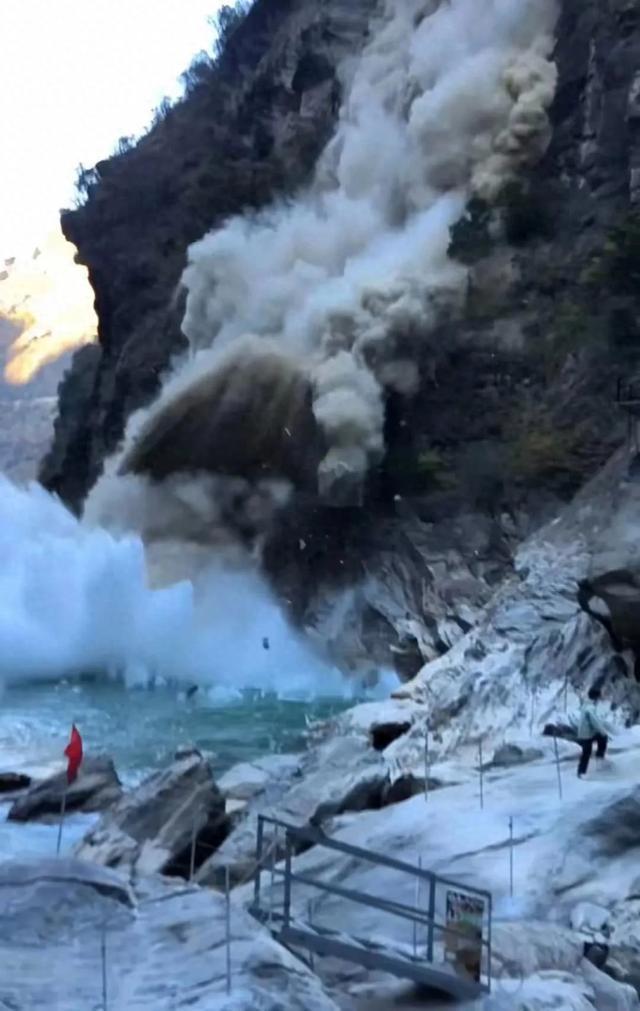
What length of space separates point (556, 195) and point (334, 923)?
3166cm

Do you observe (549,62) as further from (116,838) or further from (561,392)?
(116,838)

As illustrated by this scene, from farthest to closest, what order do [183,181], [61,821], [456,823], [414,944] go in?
1. [183,181]
2. [61,821]
3. [456,823]
4. [414,944]

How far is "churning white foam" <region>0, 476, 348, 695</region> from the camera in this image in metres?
36.6

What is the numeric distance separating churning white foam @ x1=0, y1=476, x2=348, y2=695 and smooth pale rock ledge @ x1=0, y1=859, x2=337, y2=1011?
1069 inches

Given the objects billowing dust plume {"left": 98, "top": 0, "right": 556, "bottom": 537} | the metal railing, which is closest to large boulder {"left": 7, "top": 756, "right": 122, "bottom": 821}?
the metal railing

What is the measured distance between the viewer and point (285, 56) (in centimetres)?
5144

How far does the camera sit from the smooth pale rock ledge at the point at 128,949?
5.85 meters

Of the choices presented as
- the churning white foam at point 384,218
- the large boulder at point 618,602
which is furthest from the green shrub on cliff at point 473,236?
the large boulder at point 618,602

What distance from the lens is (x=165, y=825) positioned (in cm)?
1390

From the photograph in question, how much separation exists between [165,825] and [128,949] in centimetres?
740

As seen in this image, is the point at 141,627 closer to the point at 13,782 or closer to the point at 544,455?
the point at 544,455

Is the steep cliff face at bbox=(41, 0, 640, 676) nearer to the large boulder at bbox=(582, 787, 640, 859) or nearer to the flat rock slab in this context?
the flat rock slab

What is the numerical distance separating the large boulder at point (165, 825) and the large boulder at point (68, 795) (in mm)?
2646

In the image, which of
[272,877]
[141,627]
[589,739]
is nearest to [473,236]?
[141,627]
